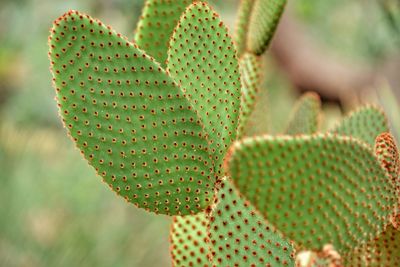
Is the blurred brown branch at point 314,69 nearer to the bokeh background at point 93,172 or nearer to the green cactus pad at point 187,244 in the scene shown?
the bokeh background at point 93,172

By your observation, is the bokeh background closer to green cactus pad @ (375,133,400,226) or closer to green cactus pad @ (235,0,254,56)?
green cactus pad @ (235,0,254,56)

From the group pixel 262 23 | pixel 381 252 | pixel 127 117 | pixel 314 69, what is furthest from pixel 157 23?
pixel 314 69

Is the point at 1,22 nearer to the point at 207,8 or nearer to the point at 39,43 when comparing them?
the point at 39,43

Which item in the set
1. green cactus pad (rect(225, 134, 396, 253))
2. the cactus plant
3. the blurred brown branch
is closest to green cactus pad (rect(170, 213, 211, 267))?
the cactus plant

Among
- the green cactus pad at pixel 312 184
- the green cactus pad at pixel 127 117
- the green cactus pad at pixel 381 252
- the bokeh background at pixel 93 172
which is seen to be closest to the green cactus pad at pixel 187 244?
the green cactus pad at pixel 127 117

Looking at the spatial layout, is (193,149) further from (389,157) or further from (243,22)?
(243,22)

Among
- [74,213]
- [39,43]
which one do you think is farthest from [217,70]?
[39,43]

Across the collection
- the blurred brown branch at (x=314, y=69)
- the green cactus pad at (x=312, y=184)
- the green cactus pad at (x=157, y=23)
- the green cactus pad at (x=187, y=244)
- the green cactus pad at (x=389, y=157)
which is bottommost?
the green cactus pad at (x=187, y=244)
